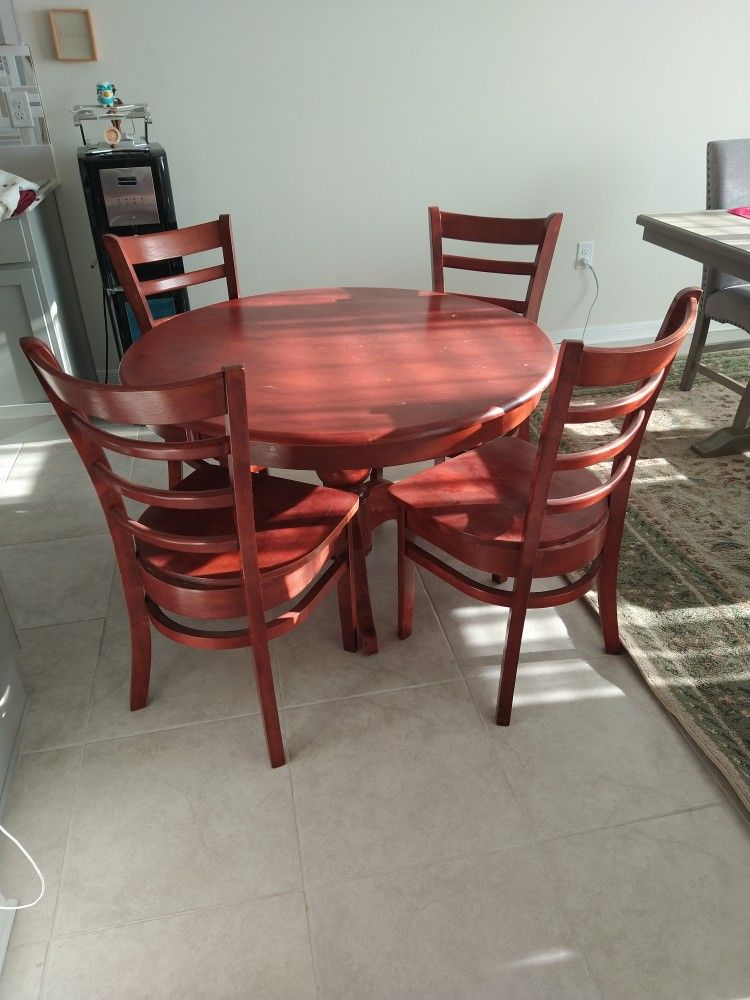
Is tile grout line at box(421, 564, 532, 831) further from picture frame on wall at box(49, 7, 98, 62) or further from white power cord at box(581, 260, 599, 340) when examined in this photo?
picture frame on wall at box(49, 7, 98, 62)

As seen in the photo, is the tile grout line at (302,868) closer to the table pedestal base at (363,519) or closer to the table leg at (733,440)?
the table pedestal base at (363,519)

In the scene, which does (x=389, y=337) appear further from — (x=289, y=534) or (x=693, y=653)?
(x=693, y=653)

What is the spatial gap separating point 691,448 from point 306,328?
1678mm

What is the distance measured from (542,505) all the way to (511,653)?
0.38 m

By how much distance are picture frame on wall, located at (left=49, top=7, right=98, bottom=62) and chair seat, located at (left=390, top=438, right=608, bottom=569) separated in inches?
88.4

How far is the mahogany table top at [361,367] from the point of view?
1334mm

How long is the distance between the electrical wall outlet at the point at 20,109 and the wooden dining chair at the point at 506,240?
5.50 feet

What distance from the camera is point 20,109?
8.98 ft

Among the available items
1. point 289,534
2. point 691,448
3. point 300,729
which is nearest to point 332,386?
point 289,534

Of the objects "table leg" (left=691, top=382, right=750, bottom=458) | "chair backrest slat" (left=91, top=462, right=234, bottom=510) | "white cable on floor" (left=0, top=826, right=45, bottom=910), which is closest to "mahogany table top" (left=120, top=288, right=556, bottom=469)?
"chair backrest slat" (left=91, top=462, right=234, bottom=510)

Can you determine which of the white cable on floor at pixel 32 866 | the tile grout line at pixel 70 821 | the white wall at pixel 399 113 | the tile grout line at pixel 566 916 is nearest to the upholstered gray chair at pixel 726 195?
the white wall at pixel 399 113

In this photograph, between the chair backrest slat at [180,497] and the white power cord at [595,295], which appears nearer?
the chair backrest slat at [180,497]

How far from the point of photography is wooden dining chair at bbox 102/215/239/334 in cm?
200

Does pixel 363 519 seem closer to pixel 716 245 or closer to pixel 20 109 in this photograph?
pixel 716 245
